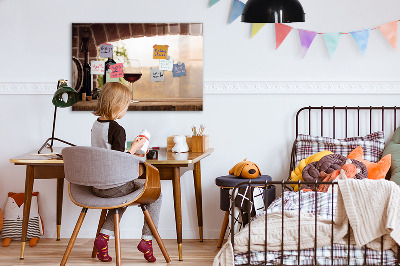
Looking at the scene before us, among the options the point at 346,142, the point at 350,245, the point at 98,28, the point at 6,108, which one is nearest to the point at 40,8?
the point at 98,28

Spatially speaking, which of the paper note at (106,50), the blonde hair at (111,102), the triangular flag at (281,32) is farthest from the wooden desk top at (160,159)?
the triangular flag at (281,32)

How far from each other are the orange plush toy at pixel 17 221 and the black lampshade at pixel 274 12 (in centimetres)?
216

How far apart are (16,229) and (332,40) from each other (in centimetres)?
252

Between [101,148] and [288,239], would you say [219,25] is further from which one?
[288,239]

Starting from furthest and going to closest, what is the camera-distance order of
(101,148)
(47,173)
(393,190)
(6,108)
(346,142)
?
(6,108)
(346,142)
(47,173)
(101,148)
(393,190)

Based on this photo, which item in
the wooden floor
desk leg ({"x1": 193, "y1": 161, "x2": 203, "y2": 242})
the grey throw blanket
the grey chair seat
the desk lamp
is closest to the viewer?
the grey throw blanket

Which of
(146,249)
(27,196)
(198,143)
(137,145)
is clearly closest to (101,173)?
(137,145)

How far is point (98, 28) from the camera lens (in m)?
4.42

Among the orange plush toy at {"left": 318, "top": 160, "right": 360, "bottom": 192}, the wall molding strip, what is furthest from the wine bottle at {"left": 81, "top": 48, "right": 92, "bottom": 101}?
the orange plush toy at {"left": 318, "top": 160, "right": 360, "bottom": 192}

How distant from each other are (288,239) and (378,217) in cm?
44

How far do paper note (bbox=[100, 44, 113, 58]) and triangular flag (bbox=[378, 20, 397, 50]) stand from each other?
1.88 meters

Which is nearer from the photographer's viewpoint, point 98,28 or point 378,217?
point 378,217

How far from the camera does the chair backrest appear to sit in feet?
10.8

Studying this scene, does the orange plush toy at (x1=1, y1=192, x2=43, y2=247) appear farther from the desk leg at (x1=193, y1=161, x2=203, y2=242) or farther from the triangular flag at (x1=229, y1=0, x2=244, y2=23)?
the triangular flag at (x1=229, y1=0, x2=244, y2=23)
